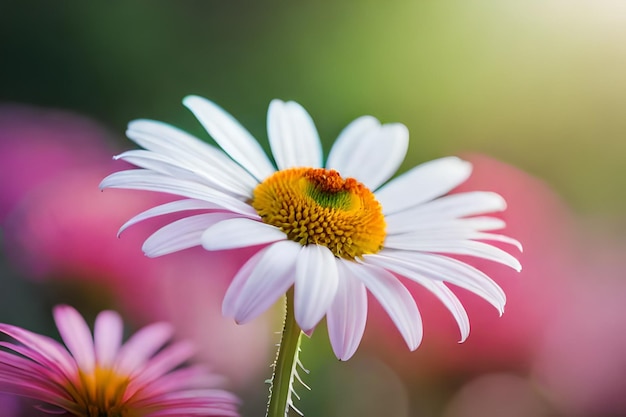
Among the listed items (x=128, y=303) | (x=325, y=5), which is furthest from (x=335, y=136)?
(x=128, y=303)

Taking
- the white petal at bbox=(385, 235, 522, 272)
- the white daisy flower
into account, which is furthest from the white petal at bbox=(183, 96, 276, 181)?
the white petal at bbox=(385, 235, 522, 272)

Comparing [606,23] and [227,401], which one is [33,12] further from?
[606,23]

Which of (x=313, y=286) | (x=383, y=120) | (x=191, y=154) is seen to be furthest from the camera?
(x=383, y=120)

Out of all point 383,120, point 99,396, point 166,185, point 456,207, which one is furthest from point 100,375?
point 383,120

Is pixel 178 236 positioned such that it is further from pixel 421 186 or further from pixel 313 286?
pixel 421 186

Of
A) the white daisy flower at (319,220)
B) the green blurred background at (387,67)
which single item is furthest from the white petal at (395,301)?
the green blurred background at (387,67)

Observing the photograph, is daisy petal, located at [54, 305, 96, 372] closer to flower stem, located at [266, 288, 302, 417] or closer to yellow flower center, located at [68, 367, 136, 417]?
yellow flower center, located at [68, 367, 136, 417]
